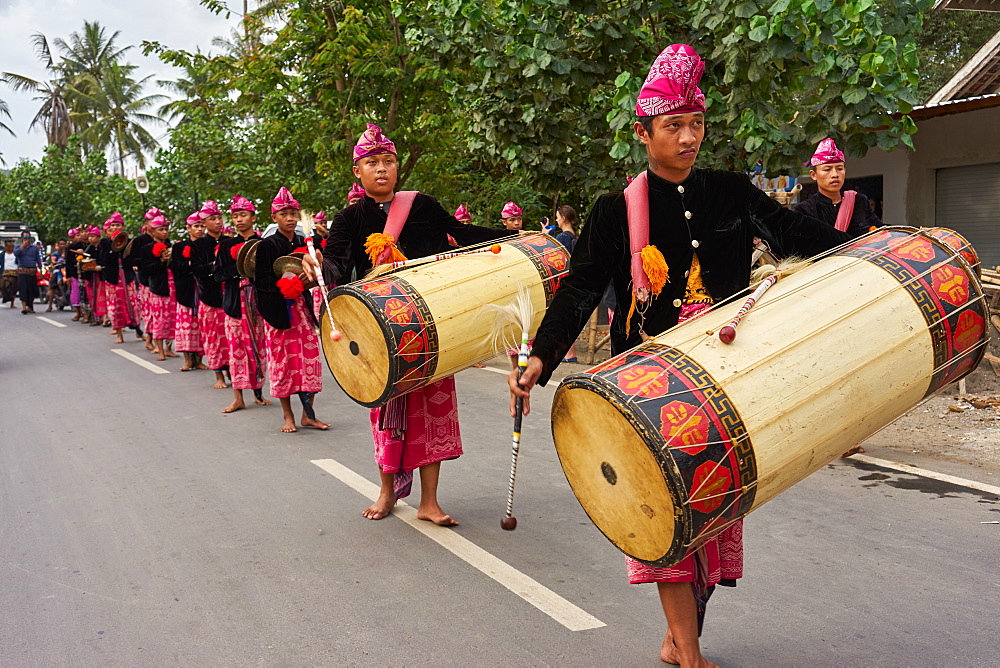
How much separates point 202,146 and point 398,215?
12991mm

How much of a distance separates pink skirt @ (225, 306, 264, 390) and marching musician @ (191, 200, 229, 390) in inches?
41.1

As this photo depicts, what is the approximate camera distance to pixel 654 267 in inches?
128

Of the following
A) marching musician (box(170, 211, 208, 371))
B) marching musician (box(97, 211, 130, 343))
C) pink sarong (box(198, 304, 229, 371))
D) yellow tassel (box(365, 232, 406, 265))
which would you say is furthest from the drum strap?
marching musician (box(97, 211, 130, 343))

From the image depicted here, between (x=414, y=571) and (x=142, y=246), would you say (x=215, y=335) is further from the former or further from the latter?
(x=414, y=571)

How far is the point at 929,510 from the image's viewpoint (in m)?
5.21

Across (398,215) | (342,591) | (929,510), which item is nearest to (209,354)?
(398,215)

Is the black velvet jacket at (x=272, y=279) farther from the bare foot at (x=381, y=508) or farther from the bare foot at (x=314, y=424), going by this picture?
the bare foot at (x=381, y=508)

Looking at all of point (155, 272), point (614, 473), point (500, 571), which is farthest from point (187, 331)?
point (614, 473)

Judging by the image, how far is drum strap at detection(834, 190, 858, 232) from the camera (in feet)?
21.7

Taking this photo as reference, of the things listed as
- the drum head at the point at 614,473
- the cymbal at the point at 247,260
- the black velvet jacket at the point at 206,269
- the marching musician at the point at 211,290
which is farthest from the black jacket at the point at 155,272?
the drum head at the point at 614,473

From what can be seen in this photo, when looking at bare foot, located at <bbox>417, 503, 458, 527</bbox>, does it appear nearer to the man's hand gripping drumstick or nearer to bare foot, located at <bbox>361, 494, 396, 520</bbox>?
bare foot, located at <bbox>361, 494, 396, 520</bbox>

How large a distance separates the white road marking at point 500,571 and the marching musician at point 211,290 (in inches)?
190

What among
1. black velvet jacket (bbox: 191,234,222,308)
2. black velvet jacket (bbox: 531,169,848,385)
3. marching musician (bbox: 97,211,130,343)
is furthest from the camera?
marching musician (bbox: 97,211,130,343)

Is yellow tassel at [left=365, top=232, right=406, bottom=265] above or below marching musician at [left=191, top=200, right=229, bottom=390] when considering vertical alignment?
above
